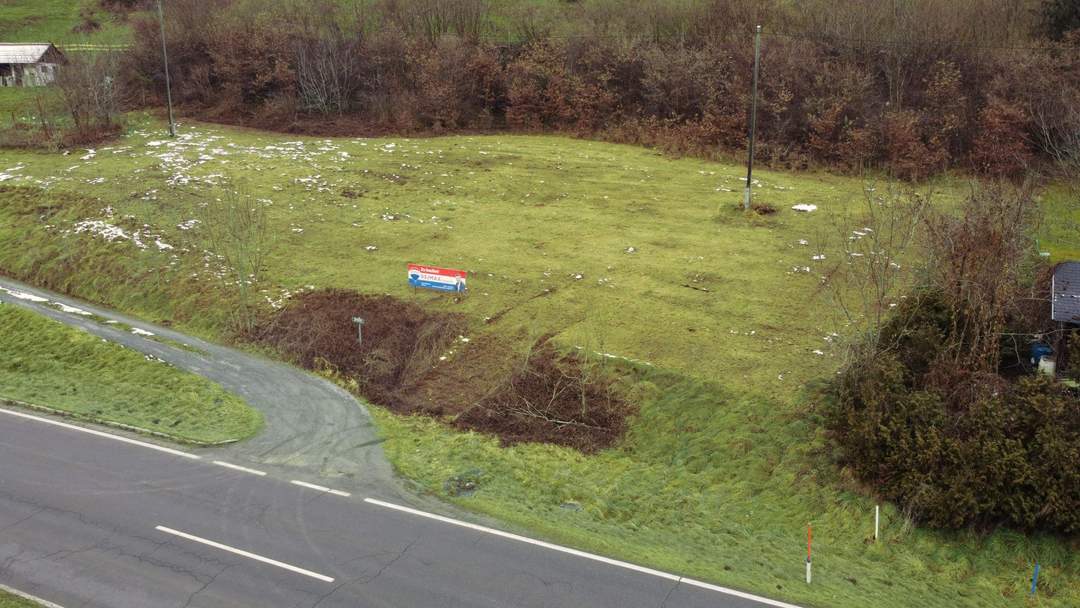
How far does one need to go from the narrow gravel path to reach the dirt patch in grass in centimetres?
109

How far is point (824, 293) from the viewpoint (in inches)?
1133

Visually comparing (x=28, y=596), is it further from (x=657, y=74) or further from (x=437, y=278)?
(x=657, y=74)

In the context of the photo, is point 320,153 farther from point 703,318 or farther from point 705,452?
point 705,452

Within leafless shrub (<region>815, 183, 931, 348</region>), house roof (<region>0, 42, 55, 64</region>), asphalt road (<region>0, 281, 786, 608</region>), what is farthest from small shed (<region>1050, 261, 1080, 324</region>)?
house roof (<region>0, 42, 55, 64</region>)

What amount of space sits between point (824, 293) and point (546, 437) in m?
12.2

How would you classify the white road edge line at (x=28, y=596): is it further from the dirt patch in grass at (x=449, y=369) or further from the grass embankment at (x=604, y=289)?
the dirt patch in grass at (x=449, y=369)

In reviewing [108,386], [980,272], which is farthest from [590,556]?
[108,386]

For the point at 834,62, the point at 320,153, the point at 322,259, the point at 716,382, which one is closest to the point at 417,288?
the point at 322,259

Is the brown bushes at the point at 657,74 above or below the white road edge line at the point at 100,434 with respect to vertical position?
above

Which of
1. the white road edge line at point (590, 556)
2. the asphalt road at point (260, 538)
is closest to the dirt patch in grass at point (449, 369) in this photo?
the asphalt road at point (260, 538)

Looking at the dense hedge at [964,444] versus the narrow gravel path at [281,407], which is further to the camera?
the narrow gravel path at [281,407]

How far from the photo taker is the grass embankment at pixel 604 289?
692 inches

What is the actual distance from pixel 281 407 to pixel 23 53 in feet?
176

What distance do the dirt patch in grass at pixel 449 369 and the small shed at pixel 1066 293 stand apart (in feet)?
35.5
